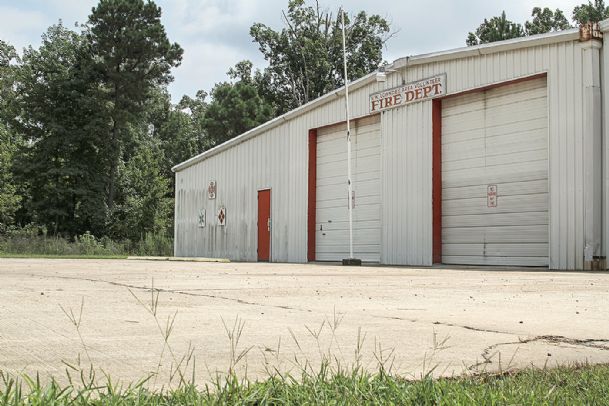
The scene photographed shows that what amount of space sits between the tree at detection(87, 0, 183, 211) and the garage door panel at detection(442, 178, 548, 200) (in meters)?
27.4

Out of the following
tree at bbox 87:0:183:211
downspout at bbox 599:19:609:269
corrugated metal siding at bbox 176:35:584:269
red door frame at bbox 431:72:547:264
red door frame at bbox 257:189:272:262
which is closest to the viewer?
downspout at bbox 599:19:609:269

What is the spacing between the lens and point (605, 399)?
2.25 m

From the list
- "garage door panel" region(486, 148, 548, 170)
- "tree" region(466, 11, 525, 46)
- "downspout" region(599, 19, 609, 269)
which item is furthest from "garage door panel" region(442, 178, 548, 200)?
"tree" region(466, 11, 525, 46)

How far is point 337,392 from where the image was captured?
7.02ft

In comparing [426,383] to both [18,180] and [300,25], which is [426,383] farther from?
[300,25]

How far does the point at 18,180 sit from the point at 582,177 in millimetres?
35066

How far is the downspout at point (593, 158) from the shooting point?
1326 cm

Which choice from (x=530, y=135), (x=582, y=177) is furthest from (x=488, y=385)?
(x=530, y=135)

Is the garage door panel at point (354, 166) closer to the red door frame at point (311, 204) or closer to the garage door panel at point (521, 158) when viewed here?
the red door frame at point (311, 204)

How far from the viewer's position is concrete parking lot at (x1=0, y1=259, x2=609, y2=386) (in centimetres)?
276

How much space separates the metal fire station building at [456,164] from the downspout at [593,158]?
21 mm

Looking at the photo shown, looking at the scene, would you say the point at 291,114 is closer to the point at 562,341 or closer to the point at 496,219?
the point at 496,219

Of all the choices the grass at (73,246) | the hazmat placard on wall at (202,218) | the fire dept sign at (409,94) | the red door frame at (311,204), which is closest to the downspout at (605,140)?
the fire dept sign at (409,94)

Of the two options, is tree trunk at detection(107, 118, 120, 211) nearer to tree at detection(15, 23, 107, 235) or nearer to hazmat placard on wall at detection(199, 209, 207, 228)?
tree at detection(15, 23, 107, 235)
